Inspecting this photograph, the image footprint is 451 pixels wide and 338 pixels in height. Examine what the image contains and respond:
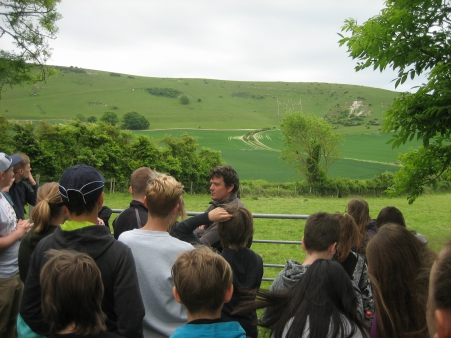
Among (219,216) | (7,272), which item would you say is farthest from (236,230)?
(7,272)

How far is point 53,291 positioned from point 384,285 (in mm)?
1777

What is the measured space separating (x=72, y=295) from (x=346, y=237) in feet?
7.17

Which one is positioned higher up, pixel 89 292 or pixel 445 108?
pixel 445 108

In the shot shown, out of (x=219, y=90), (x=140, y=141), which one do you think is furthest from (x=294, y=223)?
(x=219, y=90)

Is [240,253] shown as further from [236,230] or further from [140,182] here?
[140,182]

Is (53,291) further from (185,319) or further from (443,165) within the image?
(443,165)

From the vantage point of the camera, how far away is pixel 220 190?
14.1 ft

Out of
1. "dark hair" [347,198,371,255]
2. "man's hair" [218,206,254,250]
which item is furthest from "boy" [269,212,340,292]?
"dark hair" [347,198,371,255]

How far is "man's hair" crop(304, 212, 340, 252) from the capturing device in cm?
253

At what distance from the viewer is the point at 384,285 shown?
2184 millimetres

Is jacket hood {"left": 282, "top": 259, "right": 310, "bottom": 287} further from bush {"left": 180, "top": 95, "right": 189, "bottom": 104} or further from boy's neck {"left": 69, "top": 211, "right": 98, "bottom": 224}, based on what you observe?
bush {"left": 180, "top": 95, "right": 189, "bottom": 104}

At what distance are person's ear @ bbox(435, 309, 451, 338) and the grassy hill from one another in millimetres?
83793

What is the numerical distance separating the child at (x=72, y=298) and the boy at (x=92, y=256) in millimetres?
251

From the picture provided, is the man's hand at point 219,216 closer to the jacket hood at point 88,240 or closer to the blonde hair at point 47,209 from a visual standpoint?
the jacket hood at point 88,240
